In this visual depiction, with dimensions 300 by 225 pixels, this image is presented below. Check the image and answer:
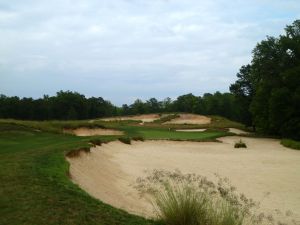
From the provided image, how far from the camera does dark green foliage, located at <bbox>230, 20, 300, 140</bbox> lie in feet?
158

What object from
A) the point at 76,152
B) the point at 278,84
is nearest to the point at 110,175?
the point at 76,152

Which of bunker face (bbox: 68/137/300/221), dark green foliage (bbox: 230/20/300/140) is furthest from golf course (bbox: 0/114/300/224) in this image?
dark green foliage (bbox: 230/20/300/140)

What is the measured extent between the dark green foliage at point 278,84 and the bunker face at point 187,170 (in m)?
13.2

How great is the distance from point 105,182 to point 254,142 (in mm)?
28865

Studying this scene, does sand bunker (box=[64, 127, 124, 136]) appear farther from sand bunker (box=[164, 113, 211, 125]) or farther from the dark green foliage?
sand bunker (box=[164, 113, 211, 125])

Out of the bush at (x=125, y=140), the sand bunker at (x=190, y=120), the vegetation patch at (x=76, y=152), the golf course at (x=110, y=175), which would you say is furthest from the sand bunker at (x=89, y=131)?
the sand bunker at (x=190, y=120)

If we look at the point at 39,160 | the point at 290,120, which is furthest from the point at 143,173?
the point at 290,120

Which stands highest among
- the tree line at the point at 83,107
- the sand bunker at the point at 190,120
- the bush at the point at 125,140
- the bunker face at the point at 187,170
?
the tree line at the point at 83,107

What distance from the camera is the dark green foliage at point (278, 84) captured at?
48156 mm

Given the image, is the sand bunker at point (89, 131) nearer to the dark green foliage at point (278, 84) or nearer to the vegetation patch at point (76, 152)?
the dark green foliage at point (278, 84)

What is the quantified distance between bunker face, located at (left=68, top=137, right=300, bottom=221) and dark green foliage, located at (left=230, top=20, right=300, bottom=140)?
43.4 feet

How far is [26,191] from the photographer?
991cm

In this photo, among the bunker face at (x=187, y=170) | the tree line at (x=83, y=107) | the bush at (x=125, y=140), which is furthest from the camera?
the tree line at (x=83, y=107)

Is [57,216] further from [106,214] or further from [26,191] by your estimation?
[26,191]
